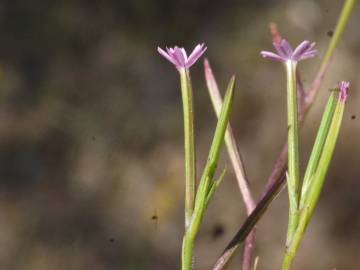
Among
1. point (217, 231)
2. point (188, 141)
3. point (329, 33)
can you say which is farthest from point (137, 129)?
point (188, 141)

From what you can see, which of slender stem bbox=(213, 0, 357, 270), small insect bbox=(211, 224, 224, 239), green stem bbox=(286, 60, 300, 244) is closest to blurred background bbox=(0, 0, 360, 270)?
small insect bbox=(211, 224, 224, 239)

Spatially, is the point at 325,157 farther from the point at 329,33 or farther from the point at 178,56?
the point at 329,33

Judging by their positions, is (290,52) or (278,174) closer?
(290,52)

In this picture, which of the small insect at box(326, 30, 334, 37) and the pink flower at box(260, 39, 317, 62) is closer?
the pink flower at box(260, 39, 317, 62)

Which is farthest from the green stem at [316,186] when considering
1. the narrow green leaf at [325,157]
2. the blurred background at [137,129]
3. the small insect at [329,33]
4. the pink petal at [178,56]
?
the small insect at [329,33]

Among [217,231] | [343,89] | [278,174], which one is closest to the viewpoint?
[343,89]

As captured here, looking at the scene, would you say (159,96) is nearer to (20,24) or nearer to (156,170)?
(156,170)

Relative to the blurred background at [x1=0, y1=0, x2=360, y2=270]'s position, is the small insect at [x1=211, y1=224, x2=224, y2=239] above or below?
below

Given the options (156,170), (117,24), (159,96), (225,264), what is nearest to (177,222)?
(156,170)

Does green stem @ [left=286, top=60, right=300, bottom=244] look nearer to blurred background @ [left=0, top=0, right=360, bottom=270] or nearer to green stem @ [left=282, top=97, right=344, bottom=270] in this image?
green stem @ [left=282, top=97, right=344, bottom=270]
